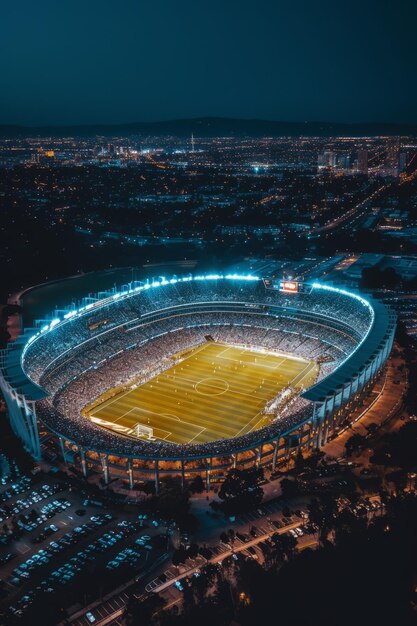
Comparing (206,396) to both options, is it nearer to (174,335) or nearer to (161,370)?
(161,370)

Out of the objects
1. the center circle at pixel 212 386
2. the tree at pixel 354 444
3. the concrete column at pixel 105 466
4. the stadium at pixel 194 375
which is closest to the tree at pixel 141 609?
the stadium at pixel 194 375

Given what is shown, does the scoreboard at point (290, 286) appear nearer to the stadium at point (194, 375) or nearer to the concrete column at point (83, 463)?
the stadium at point (194, 375)

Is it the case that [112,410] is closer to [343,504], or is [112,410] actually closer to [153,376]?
[153,376]

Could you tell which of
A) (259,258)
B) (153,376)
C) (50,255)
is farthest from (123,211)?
(153,376)

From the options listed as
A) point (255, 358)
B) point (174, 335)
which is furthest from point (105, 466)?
point (174, 335)

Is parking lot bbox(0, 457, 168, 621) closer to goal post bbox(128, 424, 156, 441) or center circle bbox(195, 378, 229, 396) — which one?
goal post bbox(128, 424, 156, 441)

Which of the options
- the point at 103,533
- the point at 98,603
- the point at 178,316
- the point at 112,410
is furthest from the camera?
the point at 178,316

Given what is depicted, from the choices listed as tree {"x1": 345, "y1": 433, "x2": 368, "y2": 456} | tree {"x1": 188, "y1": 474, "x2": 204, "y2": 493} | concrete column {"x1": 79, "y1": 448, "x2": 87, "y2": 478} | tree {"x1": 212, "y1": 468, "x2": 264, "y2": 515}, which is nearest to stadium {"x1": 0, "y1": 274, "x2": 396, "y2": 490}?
concrete column {"x1": 79, "y1": 448, "x2": 87, "y2": 478}
